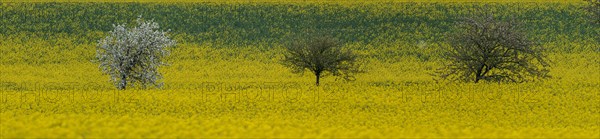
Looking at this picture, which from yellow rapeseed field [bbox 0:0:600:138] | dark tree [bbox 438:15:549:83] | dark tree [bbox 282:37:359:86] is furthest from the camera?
dark tree [bbox 282:37:359:86]

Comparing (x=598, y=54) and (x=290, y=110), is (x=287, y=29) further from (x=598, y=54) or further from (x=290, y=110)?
(x=290, y=110)

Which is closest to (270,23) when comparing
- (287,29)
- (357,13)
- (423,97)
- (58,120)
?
(287,29)

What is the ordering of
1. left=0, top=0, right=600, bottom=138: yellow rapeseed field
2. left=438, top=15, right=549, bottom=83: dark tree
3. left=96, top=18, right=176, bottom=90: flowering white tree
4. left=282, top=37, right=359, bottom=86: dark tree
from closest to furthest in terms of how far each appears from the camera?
left=0, top=0, right=600, bottom=138: yellow rapeseed field → left=438, top=15, right=549, bottom=83: dark tree → left=96, top=18, right=176, bottom=90: flowering white tree → left=282, top=37, right=359, bottom=86: dark tree

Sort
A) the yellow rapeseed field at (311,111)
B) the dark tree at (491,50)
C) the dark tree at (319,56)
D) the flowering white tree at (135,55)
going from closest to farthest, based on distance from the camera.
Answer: the yellow rapeseed field at (311,111) < the dark tree at (491,50) < the flowering white tree at (135,55) < the dark tree at (319,56)

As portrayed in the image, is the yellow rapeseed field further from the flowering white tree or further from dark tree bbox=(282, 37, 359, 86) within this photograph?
dark tree bbox=(282, 37, 359, 86)

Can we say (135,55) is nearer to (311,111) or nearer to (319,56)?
(319,56)

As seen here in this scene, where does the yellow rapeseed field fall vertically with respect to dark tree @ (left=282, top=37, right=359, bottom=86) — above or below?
below

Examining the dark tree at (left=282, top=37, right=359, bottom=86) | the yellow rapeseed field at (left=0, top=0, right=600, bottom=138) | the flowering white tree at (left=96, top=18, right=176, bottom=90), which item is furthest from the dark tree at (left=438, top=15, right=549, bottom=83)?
the flowering white tree at (left=96, top=18, right=176, bottom=90)

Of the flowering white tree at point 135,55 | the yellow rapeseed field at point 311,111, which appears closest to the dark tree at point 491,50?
the yellow rapeseed field at point 311,111

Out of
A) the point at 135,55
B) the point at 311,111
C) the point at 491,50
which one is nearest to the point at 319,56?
the point at 491,50

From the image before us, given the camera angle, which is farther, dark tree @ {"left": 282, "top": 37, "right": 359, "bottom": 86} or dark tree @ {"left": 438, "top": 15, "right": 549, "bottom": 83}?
dark tree @ {"left": 282, "top": 37, "right": 359, "bottom": 86}

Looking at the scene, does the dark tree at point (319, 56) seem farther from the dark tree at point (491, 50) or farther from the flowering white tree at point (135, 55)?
the flowering white tree at point (135, 55)
